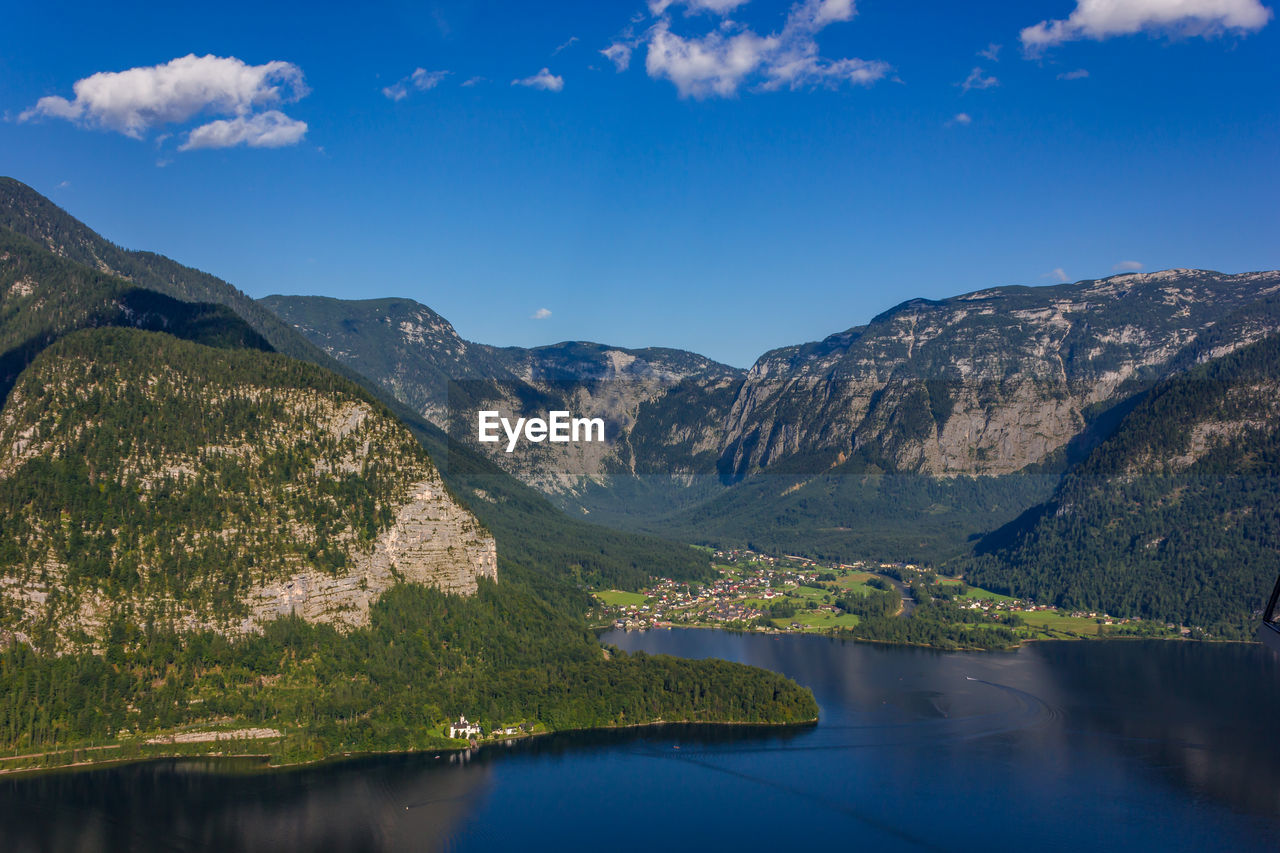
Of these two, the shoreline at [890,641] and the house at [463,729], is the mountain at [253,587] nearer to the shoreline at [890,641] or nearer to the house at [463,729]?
the house at [463,729]

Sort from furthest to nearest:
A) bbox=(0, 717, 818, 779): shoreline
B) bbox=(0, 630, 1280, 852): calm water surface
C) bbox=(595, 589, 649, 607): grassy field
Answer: bbox=(595, 589, 649, 607): grassy field, bbox=(0, 717, 818, 779): shoreline, bbox=(0, 630, 1280, 852): calm water surface

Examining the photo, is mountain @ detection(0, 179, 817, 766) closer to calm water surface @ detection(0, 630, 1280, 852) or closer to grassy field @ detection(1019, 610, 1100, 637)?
calm water surface @ detection(0, 630, 1280, 852)

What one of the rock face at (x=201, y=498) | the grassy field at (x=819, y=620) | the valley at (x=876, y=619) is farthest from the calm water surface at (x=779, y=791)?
the grassy field at (x=819, y=620)

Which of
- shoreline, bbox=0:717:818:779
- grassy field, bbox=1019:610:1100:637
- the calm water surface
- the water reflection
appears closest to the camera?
the water reflection

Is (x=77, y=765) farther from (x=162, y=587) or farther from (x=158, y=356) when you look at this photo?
(x=158, y=356)

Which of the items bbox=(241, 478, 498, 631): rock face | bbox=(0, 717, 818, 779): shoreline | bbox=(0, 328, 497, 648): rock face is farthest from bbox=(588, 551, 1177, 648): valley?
bbox=(0, 717, 818, 779): shoreline

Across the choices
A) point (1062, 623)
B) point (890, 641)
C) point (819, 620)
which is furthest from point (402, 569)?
point (1062, 623)

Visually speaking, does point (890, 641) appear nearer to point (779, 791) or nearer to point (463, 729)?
point (779, 791)

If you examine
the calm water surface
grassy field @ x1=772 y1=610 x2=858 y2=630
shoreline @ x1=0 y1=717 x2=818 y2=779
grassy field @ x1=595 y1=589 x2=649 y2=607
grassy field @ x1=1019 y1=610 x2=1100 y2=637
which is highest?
grassy field @ x1=595 y1=589 x2=649 y2=607

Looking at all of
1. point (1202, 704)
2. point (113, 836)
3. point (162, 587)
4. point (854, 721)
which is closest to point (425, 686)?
point (162, 587)
